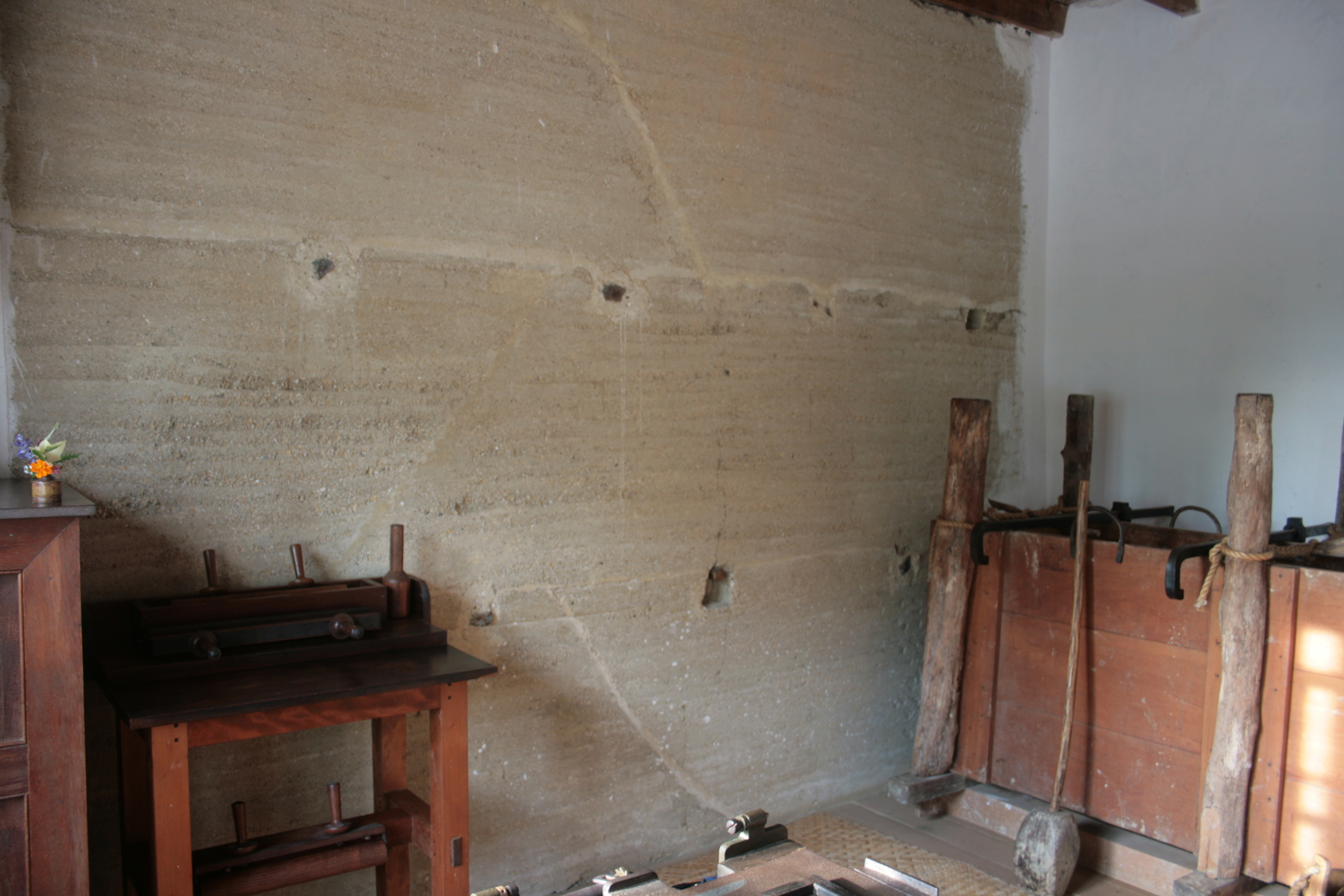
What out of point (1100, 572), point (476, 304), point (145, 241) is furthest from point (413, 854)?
point (1100, 572)

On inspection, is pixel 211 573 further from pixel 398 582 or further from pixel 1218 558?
pixel 1218 558

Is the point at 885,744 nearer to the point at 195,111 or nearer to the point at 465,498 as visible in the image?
the point at 465,498

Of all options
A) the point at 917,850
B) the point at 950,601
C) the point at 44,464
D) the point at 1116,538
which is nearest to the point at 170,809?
the point at 44,464

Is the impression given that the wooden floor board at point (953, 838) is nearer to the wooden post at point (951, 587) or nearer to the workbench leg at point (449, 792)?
the wooden post at point (951, 587)

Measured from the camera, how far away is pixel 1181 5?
3299mm

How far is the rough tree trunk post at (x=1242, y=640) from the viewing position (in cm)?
235

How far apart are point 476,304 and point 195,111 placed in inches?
29.0

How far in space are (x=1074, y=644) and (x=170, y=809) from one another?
7.33 feet

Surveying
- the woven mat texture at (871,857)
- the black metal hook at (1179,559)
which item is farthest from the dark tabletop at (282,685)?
the black metal hook at (1179,559)

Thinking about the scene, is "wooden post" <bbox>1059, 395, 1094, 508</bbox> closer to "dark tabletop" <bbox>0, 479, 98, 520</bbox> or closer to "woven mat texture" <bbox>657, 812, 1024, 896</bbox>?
"woven mat texture" <bbox>657, 812, 1024, 896</bbox>

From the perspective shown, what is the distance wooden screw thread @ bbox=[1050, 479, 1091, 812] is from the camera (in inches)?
106

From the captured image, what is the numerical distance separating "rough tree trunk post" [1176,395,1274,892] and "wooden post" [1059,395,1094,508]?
0.99m

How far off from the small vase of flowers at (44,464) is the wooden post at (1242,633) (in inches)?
96.8

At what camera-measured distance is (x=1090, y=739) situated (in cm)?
277
